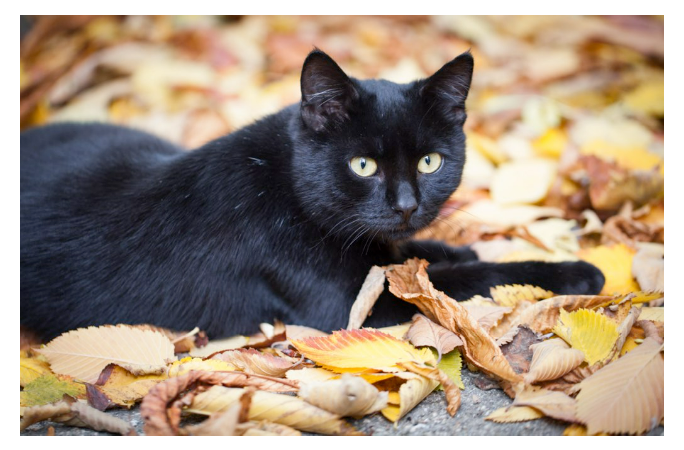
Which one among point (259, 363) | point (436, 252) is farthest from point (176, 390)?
point (436, 252)

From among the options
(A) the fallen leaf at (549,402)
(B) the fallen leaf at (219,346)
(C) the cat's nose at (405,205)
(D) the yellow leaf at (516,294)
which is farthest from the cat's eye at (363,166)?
(A) the fallen leaf at (549,402)

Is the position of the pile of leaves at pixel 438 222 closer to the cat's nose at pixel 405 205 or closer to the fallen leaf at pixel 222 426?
the fallen leaf at pixel 222 426

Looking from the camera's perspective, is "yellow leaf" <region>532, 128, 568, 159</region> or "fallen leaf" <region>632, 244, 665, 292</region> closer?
"fallen leaf" <region>632, 244, 665, 292</region>

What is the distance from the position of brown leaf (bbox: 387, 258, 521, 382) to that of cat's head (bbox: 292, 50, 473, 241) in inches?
5.5

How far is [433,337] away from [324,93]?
0.77m

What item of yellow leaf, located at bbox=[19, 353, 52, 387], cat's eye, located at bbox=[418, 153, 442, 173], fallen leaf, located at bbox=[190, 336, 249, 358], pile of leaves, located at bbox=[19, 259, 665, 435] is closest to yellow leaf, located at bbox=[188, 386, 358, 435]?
pile of leaves, located at bbox=[19, 259, 665, 435]

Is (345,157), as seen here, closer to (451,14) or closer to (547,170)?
(547,170)

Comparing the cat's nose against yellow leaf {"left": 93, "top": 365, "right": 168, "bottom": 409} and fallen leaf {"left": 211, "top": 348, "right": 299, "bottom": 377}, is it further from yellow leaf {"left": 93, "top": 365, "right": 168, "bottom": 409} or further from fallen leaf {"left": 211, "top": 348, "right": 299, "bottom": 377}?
yellow leaf {"left": 93, "top": 365, "right": 168, "bottom": 409}

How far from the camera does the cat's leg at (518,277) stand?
1807mm

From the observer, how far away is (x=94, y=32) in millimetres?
3883

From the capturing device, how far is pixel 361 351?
1403 millimetres

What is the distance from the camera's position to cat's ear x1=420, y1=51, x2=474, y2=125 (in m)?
1.72

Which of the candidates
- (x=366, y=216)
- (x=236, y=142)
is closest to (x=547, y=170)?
(x=366, y=216)
